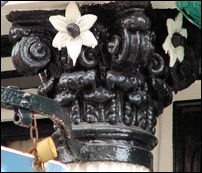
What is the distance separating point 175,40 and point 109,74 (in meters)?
0.34

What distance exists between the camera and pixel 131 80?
379cm

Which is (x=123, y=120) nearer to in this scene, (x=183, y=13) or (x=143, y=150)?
(x=143, y=150)

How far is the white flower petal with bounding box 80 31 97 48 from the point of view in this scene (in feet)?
12.4

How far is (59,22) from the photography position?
382cm

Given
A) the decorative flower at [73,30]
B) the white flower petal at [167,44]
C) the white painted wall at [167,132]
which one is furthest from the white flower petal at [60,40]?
the white painted wall at [167,132]

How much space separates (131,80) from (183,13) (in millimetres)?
328

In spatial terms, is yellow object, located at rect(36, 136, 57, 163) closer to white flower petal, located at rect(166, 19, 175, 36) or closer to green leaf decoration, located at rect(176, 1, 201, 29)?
green leaf decoration, located at rect(176, 1, 201, 29)

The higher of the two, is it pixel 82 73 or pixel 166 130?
pixel 82 73

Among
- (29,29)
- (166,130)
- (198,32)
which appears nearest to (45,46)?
(29,29)

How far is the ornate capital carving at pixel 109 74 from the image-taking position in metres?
3.74

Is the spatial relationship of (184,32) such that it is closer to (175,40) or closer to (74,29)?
(175,40)

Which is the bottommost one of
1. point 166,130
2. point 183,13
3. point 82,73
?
point 166,130

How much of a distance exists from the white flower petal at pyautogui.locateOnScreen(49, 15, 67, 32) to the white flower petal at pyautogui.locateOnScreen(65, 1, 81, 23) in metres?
0.02

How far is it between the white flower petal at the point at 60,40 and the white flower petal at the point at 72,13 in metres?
0.06
